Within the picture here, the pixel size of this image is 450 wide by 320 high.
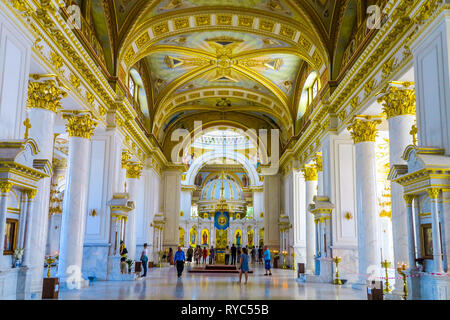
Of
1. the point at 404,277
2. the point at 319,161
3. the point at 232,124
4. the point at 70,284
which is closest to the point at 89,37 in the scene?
the point at 70,284

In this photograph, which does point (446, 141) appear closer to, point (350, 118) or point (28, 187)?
point (350, 118)

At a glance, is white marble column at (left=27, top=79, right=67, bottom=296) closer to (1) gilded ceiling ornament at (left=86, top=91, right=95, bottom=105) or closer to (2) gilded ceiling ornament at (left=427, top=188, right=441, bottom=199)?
(1) gilded ceiling ornament at (left=86, top=91, right=95, bottom=105)

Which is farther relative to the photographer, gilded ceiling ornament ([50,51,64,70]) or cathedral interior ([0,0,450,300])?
gilded ceiling ornament ([50,51,64,70])

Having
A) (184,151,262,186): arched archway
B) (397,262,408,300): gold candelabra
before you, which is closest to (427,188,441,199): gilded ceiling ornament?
(397,262,408,300): gold candelabra

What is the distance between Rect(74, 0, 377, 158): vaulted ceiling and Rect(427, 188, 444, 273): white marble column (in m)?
8.14

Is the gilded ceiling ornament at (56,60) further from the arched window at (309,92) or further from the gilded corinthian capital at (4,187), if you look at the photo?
the arched window at (309,92)

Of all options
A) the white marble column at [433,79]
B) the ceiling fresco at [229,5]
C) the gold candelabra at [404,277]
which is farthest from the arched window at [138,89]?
the gold candelabra at [404,277]

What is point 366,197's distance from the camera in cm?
1315

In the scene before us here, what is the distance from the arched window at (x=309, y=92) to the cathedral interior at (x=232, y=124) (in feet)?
0.52

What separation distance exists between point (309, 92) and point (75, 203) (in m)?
13.3

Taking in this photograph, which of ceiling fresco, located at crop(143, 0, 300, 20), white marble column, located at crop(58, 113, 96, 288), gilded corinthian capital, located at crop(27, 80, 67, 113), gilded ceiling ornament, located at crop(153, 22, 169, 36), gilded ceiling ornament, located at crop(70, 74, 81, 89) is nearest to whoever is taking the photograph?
gilded corinthian capital, located at crop(27, 80, 67, 113)

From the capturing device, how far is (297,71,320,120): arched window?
20188 millimetres
